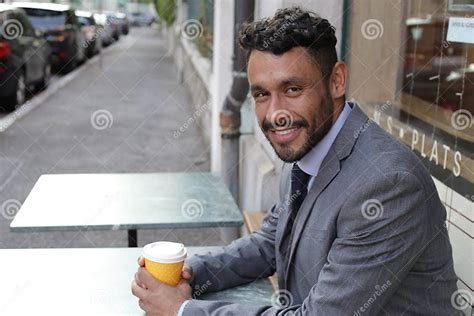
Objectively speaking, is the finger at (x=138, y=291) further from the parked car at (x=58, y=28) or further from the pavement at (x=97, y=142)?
the parked car at (x=58, y=28)

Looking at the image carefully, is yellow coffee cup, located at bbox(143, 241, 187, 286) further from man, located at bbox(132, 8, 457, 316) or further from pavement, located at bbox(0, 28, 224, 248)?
pavement, located at bbox(0, 28, 224, 248)

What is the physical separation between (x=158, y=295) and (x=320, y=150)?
2.19 feet

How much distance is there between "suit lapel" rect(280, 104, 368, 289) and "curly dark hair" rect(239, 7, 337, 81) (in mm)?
162

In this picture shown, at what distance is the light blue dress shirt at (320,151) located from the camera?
6.85 feet

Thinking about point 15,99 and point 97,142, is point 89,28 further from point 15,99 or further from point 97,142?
point 97,142

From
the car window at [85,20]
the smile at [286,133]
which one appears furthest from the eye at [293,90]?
the car window at [85,20]

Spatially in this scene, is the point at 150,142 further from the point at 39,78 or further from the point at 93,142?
the point at 39,78

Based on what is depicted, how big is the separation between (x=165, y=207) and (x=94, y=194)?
0.47 m

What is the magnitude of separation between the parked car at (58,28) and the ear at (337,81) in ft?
49.2

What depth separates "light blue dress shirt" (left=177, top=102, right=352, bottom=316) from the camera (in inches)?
82.2

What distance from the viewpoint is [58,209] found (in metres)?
3.44

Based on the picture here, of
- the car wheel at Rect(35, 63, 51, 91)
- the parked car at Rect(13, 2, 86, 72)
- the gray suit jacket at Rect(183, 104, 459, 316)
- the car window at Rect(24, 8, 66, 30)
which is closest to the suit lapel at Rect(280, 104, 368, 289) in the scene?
the gray suit jacket at Rect(183, 104, 459, 316)

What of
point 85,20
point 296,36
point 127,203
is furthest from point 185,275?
point 85,20

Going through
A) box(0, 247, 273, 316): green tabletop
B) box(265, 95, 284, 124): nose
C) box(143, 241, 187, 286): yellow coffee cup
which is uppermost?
box(265, 95, 284, 124): nose
